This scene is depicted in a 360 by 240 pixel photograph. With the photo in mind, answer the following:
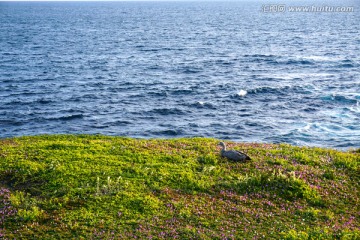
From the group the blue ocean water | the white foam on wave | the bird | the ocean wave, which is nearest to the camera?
the bird

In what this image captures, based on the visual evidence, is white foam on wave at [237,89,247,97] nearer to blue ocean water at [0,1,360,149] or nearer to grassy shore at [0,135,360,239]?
blue ocean water at [0,1,360,149]

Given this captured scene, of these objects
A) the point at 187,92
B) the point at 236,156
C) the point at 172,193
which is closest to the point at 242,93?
the point at 187,92

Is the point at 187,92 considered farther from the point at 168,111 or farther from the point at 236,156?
the point at 236,156

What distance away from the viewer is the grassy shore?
15.5 m

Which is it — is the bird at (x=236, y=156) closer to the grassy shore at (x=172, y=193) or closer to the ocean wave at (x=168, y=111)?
the grassy shore at (x=172, y=193)

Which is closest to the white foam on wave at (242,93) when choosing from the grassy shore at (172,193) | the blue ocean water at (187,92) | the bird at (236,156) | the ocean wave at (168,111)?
the blue ocean water at (187,92)

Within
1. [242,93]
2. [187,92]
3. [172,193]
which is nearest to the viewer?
[172,193]

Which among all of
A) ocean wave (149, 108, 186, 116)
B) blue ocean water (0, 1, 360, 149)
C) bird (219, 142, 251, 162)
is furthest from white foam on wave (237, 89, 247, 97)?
bird (219, 142, 251, 162)

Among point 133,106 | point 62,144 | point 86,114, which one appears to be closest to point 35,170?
point 62,144

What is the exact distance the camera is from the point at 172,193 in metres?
18.2

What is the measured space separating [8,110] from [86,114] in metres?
9.66

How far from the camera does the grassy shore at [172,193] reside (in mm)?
15469

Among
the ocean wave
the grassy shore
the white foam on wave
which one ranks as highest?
the grassy shore

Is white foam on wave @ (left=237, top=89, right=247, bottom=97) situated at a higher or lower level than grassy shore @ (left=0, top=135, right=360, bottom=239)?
lower
